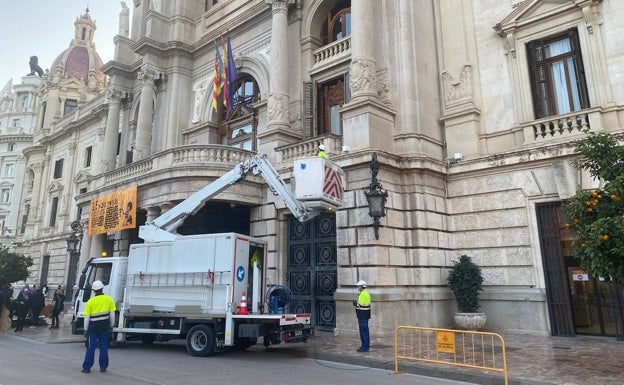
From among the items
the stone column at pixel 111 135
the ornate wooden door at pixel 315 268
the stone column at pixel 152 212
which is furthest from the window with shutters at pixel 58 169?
the ornate wooden door at pixel 315 268

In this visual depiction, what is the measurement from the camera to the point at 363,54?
16.2 meters

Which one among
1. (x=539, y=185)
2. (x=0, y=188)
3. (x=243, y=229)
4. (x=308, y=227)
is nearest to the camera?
(x=539, y=185)

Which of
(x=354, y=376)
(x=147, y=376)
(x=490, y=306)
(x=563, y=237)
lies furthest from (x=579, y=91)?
(x=147, y=376)

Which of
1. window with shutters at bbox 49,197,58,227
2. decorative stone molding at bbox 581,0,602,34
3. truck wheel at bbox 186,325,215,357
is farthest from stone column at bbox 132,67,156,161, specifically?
window with shutters at bbox 49,197,58,227

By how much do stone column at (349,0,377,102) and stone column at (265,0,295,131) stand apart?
3.63m

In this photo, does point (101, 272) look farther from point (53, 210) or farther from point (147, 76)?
point (53, 210)

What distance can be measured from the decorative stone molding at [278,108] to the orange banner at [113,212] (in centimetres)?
635

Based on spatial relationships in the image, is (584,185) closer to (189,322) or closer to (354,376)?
(354,376)

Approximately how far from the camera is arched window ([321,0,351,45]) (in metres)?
19.8

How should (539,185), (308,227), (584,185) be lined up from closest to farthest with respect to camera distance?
(584,185) < (539,185) < (308,227)

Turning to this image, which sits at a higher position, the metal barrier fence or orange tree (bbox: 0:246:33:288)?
orange tree (bbox: 0:246:33:288)

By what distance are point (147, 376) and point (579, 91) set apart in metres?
14.6

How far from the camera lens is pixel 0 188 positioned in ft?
195

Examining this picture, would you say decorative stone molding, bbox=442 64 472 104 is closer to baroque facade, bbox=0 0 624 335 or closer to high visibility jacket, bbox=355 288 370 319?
baroque facade, bbox=0 0 624 335
